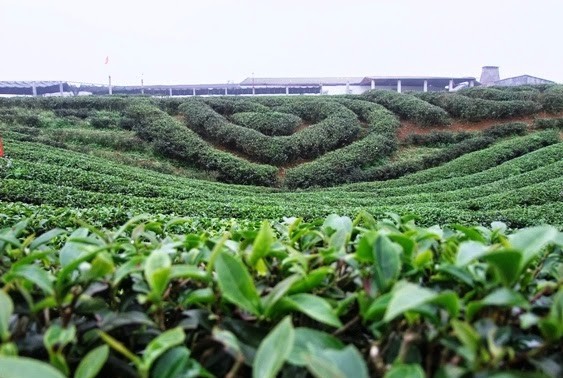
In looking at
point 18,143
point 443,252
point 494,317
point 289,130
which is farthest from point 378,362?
point 289,130

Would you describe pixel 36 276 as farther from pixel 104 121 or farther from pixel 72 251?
pixel 104 121

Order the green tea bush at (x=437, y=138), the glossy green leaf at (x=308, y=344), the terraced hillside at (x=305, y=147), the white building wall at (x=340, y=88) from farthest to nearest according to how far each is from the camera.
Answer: the white building wall at (x=340, y=88)
the green tea bush at (x=437, y=138)
the terraced hillside at (x=305, y=147)
the glossy green leaf at (x=308, y=344)

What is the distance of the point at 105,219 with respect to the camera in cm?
638

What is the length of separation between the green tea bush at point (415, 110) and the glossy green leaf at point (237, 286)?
18.5 metres

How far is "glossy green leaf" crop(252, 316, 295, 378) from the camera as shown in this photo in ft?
2.23

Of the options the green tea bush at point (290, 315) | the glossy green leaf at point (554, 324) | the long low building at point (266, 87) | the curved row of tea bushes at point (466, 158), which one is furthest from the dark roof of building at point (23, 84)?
the glossy green leaf at point (554, 324)

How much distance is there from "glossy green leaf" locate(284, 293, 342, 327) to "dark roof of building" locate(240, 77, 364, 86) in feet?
138

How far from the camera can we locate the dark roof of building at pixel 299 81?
42500 millimetres

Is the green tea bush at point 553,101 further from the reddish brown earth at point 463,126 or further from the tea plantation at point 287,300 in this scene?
the tea plantation at point 287,300

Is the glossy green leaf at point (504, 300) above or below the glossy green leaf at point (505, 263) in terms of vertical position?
below

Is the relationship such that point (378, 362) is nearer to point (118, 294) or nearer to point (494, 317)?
point (494, 317)

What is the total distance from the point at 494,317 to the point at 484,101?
63.9 ft

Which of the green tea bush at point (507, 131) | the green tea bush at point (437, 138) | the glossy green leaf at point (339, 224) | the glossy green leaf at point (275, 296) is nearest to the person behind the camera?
the glossy green leaf at point (275, 296)

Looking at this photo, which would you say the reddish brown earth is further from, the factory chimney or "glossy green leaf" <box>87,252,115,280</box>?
the factory chimney
